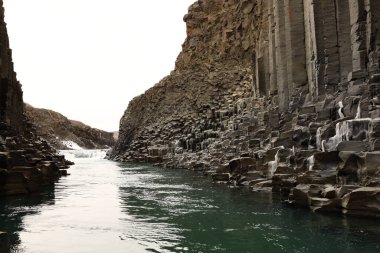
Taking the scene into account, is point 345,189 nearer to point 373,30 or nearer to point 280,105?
point 373,30

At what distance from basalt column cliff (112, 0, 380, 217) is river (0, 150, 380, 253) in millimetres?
1381

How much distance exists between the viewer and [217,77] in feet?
214

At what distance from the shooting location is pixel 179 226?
12867mm

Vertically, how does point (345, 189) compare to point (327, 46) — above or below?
below

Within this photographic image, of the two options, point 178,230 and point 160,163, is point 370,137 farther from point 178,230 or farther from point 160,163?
point 160,163

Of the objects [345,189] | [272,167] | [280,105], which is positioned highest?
[280,105]

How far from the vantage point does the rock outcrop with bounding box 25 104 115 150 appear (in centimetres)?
14812

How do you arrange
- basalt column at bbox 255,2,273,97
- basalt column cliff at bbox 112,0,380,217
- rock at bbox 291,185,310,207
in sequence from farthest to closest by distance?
basalt column at bbox 255,2,273,97
basalt column cliff at bbox 112,0,380,217
rock at bbox 291,185,310,207

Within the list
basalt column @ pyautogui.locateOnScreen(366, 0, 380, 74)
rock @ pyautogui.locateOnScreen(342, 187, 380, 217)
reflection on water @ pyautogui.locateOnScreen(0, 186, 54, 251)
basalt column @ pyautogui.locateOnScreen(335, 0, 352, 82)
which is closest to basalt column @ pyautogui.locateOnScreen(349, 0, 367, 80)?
basalt column @ pyautogui.locateOnScreen(366, 0, 380, 74)

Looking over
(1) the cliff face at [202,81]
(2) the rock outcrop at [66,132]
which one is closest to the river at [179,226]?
(1) the cliff face at [202,81]

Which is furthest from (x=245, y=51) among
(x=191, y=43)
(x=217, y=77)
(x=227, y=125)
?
(x=227, y=125)

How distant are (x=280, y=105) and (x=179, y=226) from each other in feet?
82.5

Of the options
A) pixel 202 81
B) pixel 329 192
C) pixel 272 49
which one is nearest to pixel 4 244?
pixel 329 192

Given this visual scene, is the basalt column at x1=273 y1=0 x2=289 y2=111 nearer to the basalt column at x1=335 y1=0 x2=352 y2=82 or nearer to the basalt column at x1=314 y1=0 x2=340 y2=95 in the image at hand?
the basalt column at x1=314 y1=0 x2=340 y2=95
